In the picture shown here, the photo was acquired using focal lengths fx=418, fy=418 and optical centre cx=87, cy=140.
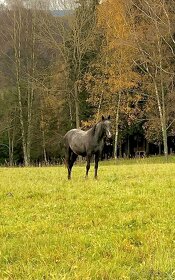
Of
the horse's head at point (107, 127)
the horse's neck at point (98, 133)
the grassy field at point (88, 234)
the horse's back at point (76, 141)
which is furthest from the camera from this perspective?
the horse's back at point (76, 141)

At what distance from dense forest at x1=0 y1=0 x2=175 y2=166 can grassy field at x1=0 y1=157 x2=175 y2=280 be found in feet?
75.5

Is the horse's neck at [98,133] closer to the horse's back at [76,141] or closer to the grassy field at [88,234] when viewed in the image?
the horse's back at [76,141]

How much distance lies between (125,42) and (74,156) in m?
18.7

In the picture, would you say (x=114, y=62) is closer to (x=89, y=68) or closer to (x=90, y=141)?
(x=89, y=68)

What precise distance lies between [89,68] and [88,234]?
33709 mm

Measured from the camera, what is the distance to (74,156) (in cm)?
1727

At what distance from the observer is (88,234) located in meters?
7.35

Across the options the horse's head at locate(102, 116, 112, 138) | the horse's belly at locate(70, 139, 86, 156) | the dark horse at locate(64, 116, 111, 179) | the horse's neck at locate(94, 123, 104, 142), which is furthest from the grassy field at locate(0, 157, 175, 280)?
the horse's belly at locate(70, 139, 86, 156)

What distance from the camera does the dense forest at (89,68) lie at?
1373 inches

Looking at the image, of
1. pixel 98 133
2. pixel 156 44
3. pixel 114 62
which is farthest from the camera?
pixel 114 62

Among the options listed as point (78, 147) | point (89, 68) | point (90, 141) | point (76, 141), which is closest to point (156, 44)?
point (89, 68)

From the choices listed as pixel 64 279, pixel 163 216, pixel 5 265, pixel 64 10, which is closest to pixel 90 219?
pixel 163 216

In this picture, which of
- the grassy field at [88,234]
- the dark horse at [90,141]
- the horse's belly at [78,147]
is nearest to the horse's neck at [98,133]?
the dark horse at [90,141]

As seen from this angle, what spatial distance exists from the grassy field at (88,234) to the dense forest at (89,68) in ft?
75.5
